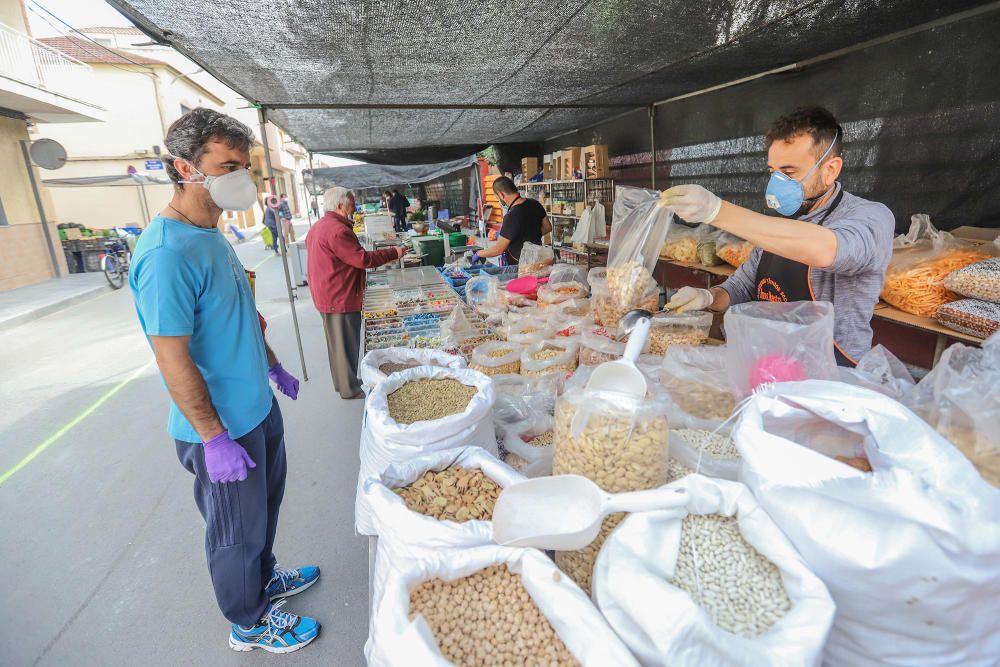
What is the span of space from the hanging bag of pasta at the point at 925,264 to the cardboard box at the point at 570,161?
14.0ft

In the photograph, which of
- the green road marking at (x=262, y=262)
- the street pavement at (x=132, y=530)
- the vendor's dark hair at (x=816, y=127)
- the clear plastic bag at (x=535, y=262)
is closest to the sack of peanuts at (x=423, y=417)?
the street pavement at (x=132, y=530)

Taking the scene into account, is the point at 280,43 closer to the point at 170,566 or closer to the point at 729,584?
the point at 170,566

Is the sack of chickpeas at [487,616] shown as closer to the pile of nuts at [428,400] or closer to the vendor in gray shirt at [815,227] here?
the pile of nuts at [428,400]

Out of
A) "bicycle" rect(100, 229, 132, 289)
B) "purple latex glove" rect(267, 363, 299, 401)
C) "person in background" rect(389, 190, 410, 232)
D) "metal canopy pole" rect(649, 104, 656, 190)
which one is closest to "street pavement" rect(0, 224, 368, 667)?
"purple latex glove" rect(267, 363, 299, 401)

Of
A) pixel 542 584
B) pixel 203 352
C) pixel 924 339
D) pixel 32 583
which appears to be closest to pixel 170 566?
pixel 32 583

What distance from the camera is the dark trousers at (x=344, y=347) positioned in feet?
14.1

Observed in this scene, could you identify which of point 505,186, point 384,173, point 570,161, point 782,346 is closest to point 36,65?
point 384,173

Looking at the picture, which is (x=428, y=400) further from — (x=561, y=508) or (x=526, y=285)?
(x=526, y=285)

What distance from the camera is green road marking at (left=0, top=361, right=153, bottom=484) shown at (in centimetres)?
347

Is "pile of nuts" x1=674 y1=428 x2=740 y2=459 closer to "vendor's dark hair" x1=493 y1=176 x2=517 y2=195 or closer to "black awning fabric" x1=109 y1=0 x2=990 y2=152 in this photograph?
"black awning fabric" x1=109 y1=0 x2=990 y2=152

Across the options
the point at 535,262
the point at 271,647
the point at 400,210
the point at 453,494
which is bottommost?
the point at 271,647

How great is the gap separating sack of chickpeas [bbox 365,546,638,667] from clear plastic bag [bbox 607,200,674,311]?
4.34 feet

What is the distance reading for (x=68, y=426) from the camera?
409 cm

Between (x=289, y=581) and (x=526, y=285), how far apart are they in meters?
2.16
